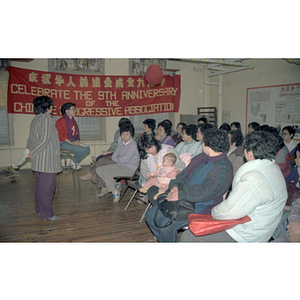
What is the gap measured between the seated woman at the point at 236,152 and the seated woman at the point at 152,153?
666 mm

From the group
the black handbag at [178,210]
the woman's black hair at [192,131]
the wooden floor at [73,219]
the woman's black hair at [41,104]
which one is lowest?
the wooden floor at [73,219]

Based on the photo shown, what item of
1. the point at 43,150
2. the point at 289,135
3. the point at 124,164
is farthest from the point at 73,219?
the point at 289,135

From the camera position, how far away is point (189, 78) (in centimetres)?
810

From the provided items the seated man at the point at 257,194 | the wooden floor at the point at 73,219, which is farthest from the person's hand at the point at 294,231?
the wooden floor at the point at 73,219

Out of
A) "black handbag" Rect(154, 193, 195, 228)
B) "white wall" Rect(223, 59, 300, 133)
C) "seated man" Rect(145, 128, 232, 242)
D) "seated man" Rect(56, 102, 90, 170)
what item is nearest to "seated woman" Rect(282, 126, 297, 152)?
"white wall" Rect(223, 59, 300, 133)

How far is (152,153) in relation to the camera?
3.27 metres

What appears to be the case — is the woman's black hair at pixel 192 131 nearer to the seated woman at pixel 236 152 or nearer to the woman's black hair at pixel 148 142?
the seated woman at pixel 236 152

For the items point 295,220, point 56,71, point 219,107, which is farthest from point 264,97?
point 56,71

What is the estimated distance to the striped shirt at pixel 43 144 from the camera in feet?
10.6

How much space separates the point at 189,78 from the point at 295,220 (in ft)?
22.1

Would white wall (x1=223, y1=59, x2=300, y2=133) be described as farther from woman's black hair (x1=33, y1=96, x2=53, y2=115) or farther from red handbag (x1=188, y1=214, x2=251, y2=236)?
woman's black hair (x1=33, y1=96, x2=53, y2=115)

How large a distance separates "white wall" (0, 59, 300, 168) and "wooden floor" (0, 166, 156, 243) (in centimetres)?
137

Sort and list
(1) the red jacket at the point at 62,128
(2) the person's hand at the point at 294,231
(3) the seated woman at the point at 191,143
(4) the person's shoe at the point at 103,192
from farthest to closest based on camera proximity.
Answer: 1. (1) the red jacket at the point at 62,128
2. (4) the person's shoe at the point at 103,192
3. (3) the seated woman at the point at 191,143
4. (2) the person's hand at the point at 294,231

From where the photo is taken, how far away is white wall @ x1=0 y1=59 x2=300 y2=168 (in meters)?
5.55
